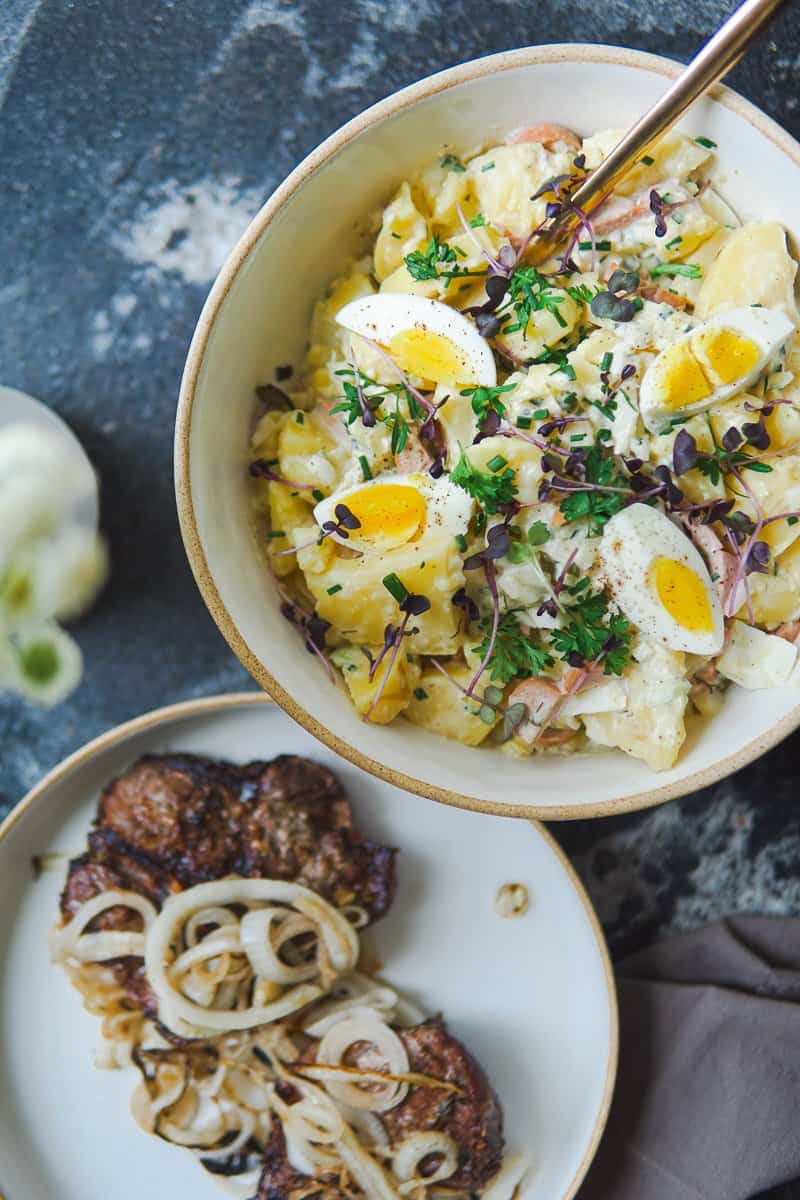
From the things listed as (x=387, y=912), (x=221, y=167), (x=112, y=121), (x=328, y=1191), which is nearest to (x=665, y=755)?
(x=387, y=912)

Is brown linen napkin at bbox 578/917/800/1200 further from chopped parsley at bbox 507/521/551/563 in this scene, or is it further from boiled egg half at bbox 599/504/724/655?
chopped parsley at bbox 507/521/551/563

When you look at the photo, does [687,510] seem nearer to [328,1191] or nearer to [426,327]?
[426,327]

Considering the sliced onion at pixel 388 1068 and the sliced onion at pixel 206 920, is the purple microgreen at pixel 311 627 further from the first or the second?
the sliced onion at pixel 388 1068

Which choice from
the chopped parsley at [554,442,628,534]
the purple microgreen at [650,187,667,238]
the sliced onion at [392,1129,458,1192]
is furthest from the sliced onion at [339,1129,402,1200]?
the purple microgreen at [650,187,667,238]

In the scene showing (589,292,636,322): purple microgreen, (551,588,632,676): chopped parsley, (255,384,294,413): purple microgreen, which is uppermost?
(589,292,636,322): purple microgreen

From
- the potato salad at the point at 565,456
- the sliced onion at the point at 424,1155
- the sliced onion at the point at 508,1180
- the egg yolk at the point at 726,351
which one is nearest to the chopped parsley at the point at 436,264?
the potato salad at the point at 565,456

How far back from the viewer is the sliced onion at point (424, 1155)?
2.15m

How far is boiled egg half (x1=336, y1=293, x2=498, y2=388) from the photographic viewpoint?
5.56 ft

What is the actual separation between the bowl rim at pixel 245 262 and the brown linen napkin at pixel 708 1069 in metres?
0.83

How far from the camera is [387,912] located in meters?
2.22

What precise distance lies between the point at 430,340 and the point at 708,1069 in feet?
5.56

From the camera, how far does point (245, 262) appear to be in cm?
168

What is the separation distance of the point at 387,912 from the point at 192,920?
1.35ft

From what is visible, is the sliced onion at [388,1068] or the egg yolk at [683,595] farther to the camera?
the sliced onion at [388,1068]
